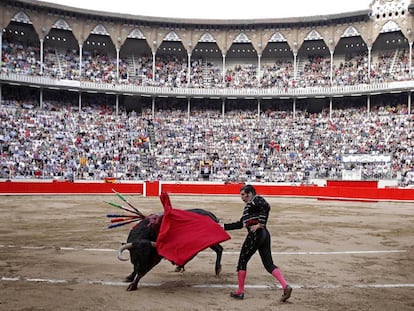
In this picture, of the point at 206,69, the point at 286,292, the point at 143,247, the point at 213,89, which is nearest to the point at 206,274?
the point at 143,247

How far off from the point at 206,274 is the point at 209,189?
24.2 meters

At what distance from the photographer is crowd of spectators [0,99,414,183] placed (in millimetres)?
34094

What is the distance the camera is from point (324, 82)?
1732 inches

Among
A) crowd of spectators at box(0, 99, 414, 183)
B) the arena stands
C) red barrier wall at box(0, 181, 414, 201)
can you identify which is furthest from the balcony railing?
red barrier wall at box(0, 181, 414, 201)

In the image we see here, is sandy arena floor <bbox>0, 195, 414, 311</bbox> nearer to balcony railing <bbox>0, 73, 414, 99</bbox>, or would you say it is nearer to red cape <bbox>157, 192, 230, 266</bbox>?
red cape <bbox>157, 192, 230, 266</bbox>

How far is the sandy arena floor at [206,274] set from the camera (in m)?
5.61

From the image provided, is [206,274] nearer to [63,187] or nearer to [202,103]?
[63,187]

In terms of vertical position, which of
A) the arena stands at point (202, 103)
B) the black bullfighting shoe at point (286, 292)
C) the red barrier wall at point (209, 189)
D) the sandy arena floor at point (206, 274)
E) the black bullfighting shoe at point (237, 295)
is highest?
the arena stands at point (202, 103)

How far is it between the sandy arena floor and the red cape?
0.53 meters

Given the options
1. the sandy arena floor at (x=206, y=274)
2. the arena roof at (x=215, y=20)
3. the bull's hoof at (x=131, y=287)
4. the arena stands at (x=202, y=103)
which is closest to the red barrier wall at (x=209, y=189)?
the arena stands at (x=202, y=103)

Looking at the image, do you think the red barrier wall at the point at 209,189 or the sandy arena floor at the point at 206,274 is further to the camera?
the red barrier wall at the point at 209,189

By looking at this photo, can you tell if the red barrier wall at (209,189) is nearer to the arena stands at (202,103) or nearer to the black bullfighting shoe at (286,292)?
the arena stands at (202,103)

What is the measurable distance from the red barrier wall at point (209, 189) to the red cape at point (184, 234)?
22.3 metres

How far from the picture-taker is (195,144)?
131 feet
